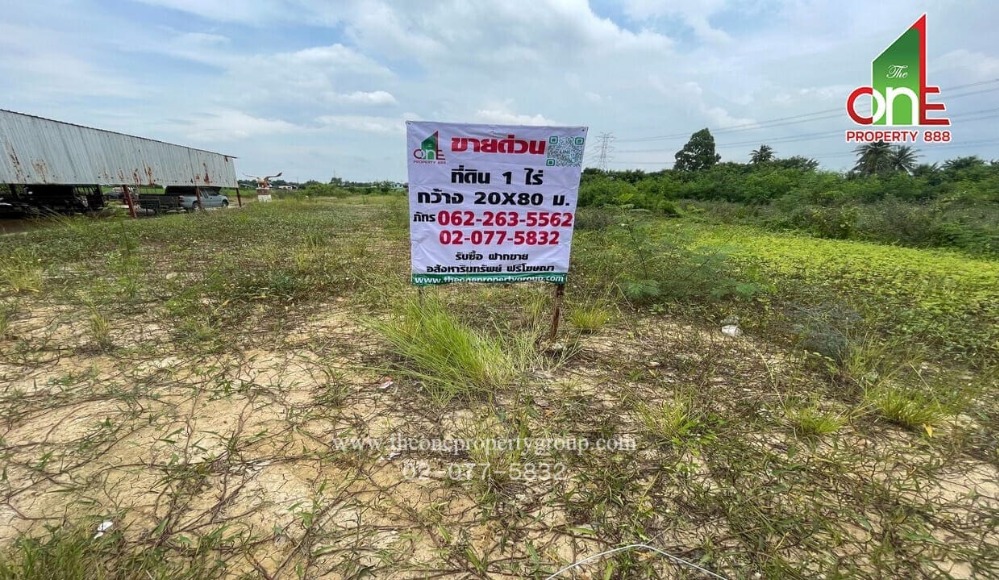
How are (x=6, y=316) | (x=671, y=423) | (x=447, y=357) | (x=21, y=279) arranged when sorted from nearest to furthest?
1. (x=671, y=423)
2. (x=447, y=357)
3. (x=6, y=316)
4. (x=21, y=279)

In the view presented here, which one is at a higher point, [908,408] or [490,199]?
[490,199]

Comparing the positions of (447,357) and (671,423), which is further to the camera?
(447,357)

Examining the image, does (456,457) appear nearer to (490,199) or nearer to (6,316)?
(490,199)

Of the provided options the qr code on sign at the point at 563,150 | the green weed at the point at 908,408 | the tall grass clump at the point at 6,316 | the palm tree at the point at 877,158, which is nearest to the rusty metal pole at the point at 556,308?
the qr code on sign at the point at 563,150

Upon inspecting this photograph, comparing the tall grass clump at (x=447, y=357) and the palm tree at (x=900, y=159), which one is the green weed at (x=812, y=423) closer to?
the tall grass clump at (x=447, y=357)

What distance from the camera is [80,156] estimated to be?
9.77 metres

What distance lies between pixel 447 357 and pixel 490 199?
42.1 inches

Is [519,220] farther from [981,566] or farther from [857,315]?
[857,315]

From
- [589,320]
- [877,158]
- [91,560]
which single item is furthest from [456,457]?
[877,158]

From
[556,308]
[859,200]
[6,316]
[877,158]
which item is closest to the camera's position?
[556,308]

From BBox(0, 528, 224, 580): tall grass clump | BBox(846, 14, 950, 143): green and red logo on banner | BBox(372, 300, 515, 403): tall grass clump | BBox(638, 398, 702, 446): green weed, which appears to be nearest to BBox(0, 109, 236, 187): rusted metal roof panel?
BBox(372, 300, 515, 403): tall grass clump

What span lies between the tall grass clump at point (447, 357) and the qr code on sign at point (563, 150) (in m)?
1.28

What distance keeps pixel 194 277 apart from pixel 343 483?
4.21 metres

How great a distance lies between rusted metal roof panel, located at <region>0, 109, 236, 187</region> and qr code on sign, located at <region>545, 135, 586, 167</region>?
41.2ft
